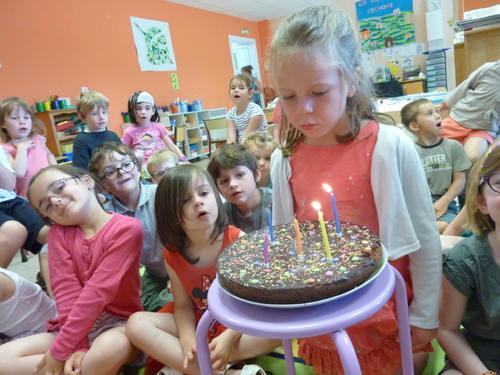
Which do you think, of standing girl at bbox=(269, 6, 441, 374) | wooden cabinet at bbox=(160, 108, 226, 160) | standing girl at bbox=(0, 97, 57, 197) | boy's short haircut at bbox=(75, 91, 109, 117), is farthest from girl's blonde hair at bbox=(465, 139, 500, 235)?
wooden cabinet at bbox=(160, 108, 226, 160)

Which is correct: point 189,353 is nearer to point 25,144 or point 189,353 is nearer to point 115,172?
point 115,172

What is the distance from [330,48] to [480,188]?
537mm

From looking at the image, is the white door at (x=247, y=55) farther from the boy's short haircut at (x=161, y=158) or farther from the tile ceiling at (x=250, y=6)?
the boy's short haircut at (x=161, y=158)

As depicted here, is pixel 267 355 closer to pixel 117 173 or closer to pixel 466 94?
pixel 117 173

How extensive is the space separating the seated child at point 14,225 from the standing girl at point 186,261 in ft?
3.81

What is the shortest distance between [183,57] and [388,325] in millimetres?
6858

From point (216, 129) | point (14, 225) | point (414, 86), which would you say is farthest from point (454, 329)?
point (414, 86)

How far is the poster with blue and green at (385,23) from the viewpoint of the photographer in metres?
7.31

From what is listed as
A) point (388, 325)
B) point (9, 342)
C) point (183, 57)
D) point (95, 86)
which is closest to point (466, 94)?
point (388, 325)

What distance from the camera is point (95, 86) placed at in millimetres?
5320

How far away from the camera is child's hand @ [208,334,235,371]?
3.57ft

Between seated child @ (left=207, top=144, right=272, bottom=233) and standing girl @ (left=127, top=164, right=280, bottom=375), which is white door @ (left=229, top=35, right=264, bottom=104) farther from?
standing girl @ (left=127, top=164, right=280, bottom=375)

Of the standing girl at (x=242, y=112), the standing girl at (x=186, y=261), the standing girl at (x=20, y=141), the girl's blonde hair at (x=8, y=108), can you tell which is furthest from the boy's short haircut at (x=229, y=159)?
the girl's blonde hair at (x=8, y=108)

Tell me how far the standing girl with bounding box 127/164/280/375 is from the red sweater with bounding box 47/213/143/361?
15 cm
